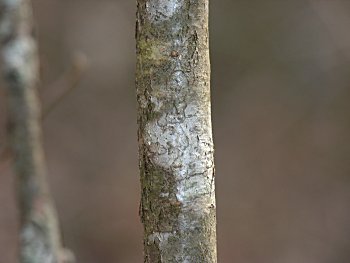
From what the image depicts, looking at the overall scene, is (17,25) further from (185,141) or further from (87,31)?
(87,31)

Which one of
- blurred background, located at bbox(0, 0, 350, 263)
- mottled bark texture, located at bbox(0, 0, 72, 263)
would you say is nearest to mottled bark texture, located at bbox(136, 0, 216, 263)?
mottled bark texture, located at bbox(0, 0, 72, 263)

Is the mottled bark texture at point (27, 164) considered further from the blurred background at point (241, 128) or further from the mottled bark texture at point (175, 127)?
the blurred background at point (241, 128)

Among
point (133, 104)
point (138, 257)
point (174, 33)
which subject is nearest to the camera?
point (174, 33)

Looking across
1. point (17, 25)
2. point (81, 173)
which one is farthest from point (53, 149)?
point (17, 25)

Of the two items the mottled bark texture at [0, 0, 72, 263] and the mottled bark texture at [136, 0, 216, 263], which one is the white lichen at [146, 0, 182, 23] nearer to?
the mottled bark texture at [136, 0, 216, 263]

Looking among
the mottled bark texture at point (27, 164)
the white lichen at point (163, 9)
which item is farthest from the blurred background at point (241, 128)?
the white lichen at point (163, 9)

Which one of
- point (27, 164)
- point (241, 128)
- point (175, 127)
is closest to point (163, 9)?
point (175, 127)
